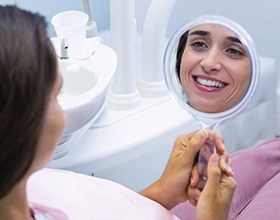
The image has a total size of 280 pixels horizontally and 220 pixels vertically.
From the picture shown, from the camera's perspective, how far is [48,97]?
1.71 ft

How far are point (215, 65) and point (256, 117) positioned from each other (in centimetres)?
86

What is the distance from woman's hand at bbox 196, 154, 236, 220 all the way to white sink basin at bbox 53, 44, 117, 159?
28 centimetres

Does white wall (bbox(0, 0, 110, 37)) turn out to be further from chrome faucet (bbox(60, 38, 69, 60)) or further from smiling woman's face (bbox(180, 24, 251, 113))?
smiling woman's face (bbox(180, 24, 251, 113))

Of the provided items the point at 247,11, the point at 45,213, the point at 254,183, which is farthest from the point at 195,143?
the point at 247,11

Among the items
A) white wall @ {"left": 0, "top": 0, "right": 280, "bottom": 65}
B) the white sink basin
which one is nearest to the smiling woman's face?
the white sink basin

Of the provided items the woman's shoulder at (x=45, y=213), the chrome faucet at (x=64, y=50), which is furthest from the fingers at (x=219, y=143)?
the chrome faucet at (x=64, y=50)

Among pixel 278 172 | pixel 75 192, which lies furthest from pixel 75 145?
pixel 278 172

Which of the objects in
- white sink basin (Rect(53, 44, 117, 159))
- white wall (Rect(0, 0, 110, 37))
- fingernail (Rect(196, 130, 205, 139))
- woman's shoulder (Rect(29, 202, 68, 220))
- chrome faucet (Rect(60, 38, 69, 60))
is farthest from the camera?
white wall (Rect(0, 0, 110, 37))

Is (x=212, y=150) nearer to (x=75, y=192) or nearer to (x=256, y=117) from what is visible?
(x=75, y=192)

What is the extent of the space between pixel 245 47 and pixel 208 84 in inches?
3.1

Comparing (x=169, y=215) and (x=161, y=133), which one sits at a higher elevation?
(x=169, y=215)

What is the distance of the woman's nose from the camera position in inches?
31.1

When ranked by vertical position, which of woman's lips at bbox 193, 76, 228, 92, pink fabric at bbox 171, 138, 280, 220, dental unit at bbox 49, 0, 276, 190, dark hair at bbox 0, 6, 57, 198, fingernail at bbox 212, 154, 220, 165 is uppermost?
dark hair at bbox 0, 6, 57, 198

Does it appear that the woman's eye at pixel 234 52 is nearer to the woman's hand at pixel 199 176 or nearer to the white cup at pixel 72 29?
the woman's hand at pixel 199 176
